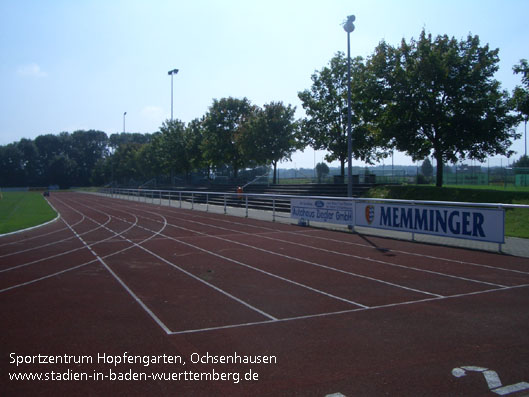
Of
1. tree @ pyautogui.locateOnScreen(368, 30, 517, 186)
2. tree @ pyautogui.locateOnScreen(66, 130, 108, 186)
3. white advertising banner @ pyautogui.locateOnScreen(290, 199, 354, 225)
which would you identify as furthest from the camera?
tree @ pyautogui.locateOnScreen(66, 130, 108, 186)

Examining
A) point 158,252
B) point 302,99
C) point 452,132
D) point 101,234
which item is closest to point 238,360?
point 158,252

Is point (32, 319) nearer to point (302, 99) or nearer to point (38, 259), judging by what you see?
point (38, 259)

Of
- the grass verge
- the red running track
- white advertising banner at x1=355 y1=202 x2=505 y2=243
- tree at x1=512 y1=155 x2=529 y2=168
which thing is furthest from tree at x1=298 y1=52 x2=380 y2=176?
tree at x1=512 y1=155 x2=529 y2=168

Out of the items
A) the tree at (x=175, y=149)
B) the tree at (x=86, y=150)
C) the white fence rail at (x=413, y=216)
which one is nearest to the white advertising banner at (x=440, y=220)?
the white fence rail at (x=413, y=216)

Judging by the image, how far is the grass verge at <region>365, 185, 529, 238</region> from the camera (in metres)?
16.0

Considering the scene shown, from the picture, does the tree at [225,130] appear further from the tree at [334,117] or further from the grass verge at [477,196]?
the grass verge at [477,196]

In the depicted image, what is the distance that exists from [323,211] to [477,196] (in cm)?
794

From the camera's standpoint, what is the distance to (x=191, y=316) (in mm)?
6523

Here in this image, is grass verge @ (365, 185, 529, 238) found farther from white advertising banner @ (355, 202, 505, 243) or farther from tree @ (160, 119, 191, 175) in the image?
tree @ (160, 119, 191, 175)

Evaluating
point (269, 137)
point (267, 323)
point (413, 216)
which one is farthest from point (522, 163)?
point (267, 323)

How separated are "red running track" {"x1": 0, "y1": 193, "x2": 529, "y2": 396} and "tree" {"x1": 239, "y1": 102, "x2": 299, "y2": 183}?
26.2m

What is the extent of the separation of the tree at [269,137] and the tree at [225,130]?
4329mm

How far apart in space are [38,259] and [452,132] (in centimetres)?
1992

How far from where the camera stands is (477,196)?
20.9 meters
